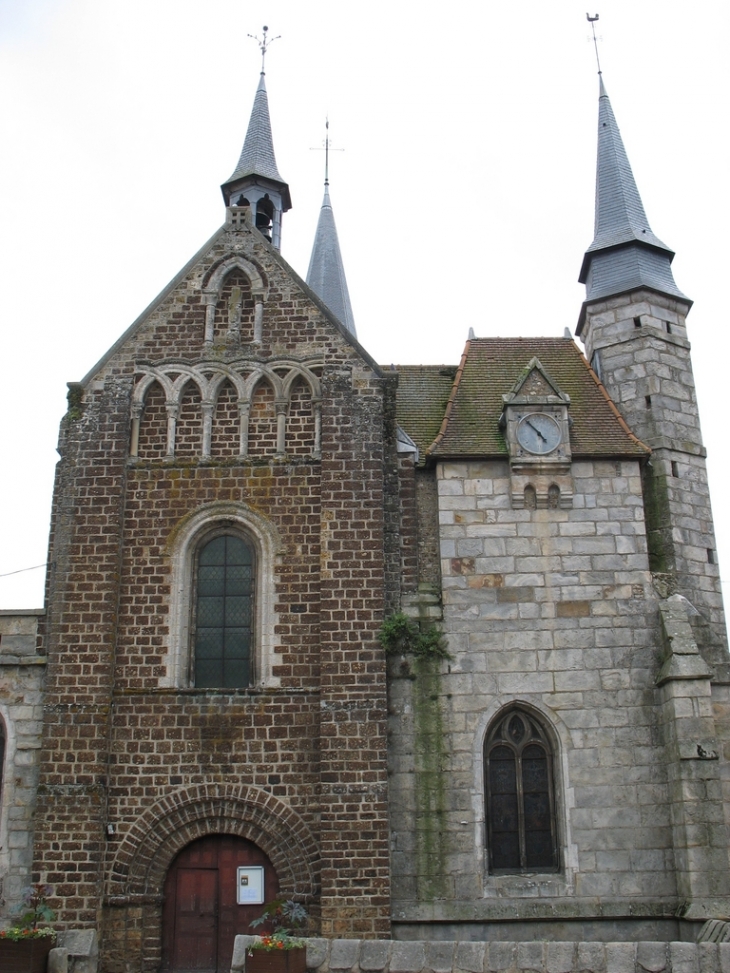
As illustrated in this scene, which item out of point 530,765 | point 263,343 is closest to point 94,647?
point 263,343

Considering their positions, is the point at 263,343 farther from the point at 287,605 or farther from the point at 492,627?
the point at 492,627

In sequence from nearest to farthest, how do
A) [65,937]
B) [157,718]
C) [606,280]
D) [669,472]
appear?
[65,937] → [157,718] → [669,472] → [606,280]

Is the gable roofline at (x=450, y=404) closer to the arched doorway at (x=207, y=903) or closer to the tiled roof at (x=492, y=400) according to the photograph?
the tiled roof at (x=492, y=400)

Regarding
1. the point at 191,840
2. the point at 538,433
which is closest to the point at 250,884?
the point at 191,840

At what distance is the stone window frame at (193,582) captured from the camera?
48.4ft

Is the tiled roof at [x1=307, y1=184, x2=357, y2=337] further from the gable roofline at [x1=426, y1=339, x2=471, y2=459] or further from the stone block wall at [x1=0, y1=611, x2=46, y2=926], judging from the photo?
the stone block wall at [x1=0, y1=611, x2=46, y2=926]

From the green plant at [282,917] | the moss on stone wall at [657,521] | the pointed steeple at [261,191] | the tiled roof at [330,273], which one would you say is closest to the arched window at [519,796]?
the green plant at [282,917]

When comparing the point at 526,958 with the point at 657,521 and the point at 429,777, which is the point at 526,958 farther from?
the point at 657,521

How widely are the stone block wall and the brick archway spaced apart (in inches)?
58.1

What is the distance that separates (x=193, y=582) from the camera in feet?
50.4

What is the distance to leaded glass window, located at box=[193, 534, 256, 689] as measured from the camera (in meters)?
15.0

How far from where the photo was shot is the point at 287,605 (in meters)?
15.0

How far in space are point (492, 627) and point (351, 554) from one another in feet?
8.09

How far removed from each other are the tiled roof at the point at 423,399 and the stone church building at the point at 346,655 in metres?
0.33
